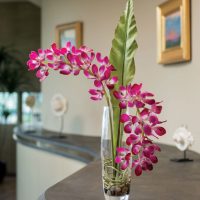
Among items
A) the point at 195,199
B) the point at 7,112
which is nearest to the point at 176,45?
the point at 195,199

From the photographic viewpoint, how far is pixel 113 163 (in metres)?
1.20

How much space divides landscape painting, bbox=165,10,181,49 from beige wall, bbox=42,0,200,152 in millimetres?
144

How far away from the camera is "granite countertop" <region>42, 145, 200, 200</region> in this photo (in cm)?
134

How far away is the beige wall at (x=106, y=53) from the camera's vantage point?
7.90 ft

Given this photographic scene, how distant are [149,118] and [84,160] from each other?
187 centimetres

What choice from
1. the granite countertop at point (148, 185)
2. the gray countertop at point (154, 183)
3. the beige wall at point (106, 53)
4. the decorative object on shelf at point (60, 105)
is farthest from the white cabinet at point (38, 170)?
the granite countertop at point (148, 185)

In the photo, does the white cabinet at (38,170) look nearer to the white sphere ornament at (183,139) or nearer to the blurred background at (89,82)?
the blurred background at (89,82)

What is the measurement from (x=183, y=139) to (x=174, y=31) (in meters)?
0.74

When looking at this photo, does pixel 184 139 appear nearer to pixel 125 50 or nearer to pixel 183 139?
pixel 183 139

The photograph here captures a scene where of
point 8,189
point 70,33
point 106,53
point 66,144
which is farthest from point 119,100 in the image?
point 8,189

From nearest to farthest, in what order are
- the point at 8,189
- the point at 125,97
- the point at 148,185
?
the point at 125,97 < the point at 148,185 < the point at 8,189

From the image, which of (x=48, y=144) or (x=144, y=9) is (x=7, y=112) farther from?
(x=144, y=9)

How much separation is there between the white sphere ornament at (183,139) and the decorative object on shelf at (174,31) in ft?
1.48

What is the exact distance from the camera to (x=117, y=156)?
114 centimetres
